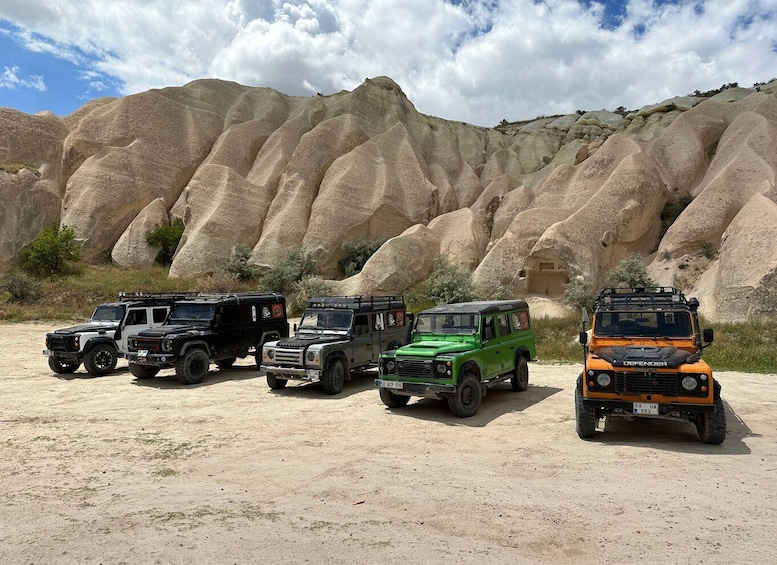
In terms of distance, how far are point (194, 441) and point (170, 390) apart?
5.10 meters

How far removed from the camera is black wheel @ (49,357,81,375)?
1544 centimetres

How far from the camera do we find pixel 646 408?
7820 millimetres

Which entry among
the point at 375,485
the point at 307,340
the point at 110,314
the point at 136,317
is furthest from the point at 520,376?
the point at 110,314

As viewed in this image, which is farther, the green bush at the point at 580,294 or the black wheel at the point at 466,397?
the green bush at the point at 580,294

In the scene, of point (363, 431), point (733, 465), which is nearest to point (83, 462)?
point (363, 431)

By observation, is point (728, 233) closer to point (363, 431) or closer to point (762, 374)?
point (762, 374)

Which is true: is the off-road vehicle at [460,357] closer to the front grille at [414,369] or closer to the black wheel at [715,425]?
the front grille at [414,369]

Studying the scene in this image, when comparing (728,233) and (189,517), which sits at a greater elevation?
(728,233)

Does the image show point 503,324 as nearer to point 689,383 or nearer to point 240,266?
point 689,383

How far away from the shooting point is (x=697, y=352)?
29.3ft

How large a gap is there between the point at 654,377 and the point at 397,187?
126 feet

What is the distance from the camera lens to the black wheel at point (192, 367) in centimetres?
1364

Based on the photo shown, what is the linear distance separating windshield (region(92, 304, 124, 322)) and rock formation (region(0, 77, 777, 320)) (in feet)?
57.5

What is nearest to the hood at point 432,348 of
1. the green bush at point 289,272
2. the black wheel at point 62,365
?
the black wheel at point 62,365
